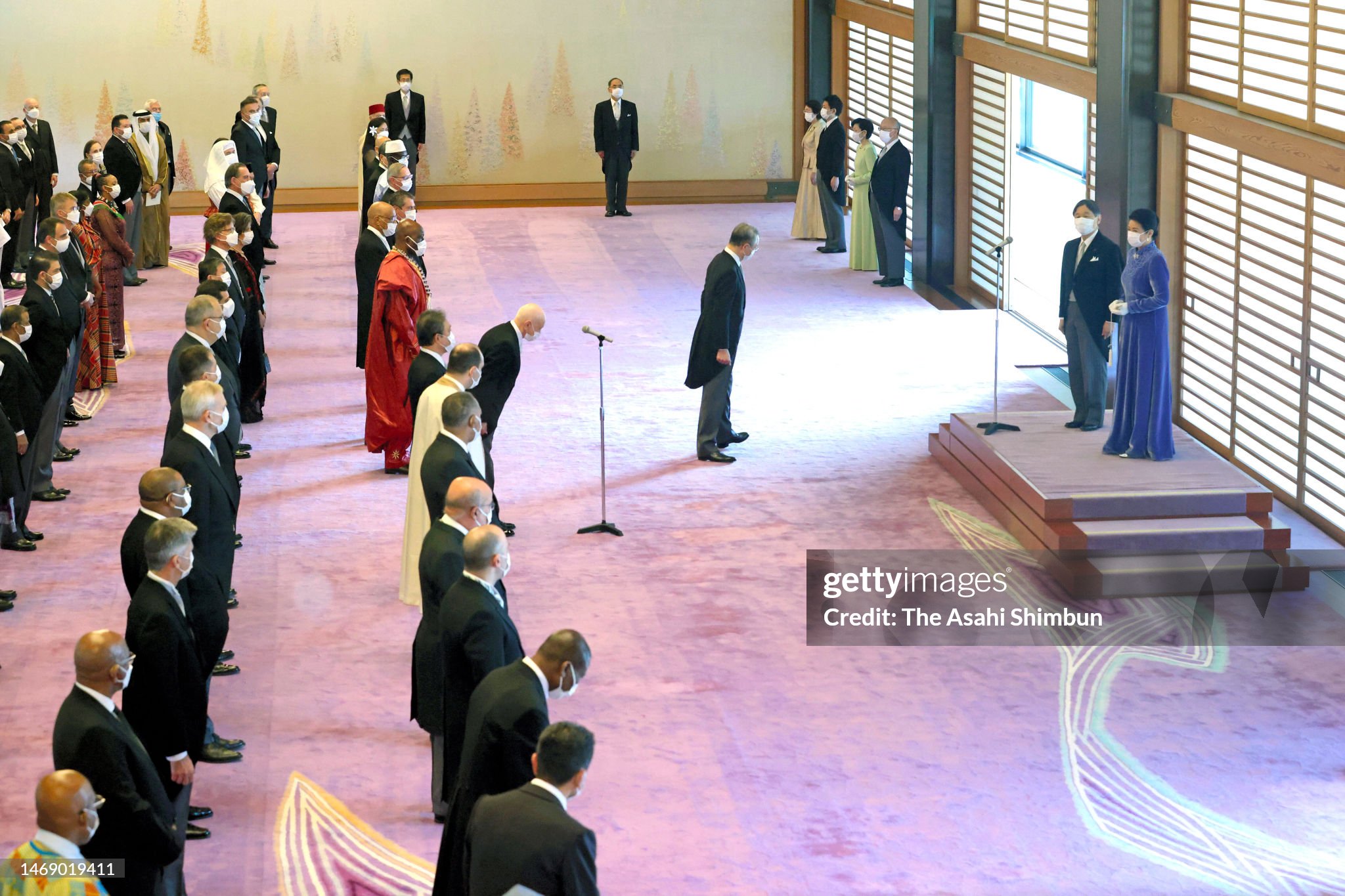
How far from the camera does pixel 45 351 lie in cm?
1102

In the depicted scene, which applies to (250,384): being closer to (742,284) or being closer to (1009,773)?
(742,284)

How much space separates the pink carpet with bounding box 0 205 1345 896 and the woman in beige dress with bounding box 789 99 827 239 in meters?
6.19

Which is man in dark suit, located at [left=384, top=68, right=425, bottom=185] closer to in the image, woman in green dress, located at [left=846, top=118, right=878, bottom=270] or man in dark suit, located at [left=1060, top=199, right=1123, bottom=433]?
woman in green dress, located at [left=846, top=118, right=878, bottom=270]

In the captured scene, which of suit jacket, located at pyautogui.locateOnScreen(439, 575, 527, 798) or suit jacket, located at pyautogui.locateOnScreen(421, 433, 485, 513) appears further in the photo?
suit jacket, located at pyautogui.locateOnScreen(421, 433, 485, 513)

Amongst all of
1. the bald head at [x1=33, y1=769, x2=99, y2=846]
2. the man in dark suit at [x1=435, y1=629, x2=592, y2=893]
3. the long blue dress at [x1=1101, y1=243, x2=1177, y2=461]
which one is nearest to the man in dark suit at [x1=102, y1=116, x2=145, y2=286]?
the long blue dress at [x1=1101, y1=243, x2=1177, y2=461]

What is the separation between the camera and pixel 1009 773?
291 inches

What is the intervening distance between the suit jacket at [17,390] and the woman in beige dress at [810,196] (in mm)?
11423

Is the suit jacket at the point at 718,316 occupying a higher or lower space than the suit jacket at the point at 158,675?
higher

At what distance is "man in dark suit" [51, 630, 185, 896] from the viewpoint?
215 inches

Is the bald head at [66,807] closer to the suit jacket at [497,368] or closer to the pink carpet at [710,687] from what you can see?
the pink carpet at [710,687]

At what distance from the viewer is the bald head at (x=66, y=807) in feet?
15.8

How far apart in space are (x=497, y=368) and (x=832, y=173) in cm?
1020

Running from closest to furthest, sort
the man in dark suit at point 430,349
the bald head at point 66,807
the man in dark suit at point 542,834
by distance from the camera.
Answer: the man in dark suit at point 542,834 < the bald head at point 66,807 < the man in dark suit at point 430,349

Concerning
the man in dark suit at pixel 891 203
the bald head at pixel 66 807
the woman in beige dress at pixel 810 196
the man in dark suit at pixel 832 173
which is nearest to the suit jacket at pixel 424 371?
the bald head at pixel 66 807
